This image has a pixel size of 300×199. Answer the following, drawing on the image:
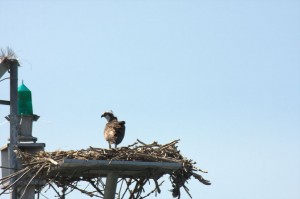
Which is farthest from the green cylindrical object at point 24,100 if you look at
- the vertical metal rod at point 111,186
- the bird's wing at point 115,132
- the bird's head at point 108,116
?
the bird's head at point 108,116

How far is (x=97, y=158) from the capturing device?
392 inches

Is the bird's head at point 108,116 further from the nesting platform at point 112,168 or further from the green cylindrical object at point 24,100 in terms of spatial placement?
the green cylindrical object at point 24,100

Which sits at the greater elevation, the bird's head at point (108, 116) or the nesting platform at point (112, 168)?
the bird's head at point (108, 116)

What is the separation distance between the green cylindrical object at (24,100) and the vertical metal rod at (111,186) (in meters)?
1.46

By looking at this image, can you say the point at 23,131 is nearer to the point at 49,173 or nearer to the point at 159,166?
the point at 49,173

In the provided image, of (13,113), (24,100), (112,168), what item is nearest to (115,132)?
(112,168)

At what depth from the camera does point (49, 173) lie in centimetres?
1009

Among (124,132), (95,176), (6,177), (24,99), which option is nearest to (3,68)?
(24,99)

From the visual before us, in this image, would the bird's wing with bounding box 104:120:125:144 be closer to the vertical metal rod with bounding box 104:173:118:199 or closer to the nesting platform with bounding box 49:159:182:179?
the nesting platform with bounding box 49:159:182:179

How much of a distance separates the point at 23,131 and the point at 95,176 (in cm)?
134

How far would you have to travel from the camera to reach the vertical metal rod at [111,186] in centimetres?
1095

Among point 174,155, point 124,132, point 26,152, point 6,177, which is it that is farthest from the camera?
point 124,132

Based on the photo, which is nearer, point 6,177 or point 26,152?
point 6,177

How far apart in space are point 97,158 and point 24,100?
151 centimetres
